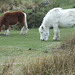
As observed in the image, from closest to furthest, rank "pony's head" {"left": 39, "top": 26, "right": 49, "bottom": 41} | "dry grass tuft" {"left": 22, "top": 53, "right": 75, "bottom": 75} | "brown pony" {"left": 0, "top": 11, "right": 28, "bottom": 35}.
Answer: "dry grass tuft" {"left": 22, "top": 53, "right": 75, "bottom": 75}
"pony's head" {"left": 39, "top": 26, "right": 49, "bottom": 41}
"brown pony" {"left": 0, "top": 11, "right": 28, "bottom": 35}

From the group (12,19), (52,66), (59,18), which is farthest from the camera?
(12,19)

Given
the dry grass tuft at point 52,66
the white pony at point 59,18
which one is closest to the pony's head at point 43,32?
the white pony at point 59,18

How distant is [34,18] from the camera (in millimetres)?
29328

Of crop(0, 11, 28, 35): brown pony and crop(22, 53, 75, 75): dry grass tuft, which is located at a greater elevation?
crop(22, 53, 75, 75): dry grass tuft

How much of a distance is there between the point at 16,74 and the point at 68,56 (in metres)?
1.94

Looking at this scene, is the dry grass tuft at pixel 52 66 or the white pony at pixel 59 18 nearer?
the dry grass tuft at pixel 52 66

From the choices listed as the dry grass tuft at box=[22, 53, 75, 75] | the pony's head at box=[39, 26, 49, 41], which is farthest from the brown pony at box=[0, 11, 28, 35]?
the dry grass tuft at box=[22, 53, 75, 75]

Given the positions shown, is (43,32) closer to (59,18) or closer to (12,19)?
(59,18)

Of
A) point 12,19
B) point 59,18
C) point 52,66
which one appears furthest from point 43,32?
point 52,66

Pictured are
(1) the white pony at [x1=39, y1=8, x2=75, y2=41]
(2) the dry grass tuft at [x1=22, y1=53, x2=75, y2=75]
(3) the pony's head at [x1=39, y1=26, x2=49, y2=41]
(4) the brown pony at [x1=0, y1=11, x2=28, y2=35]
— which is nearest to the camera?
(2) the dry grass tuft at [x1=22, y1=53, x2=75, y2=75]

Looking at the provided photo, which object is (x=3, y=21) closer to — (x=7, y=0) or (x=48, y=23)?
(x=48, y=23)

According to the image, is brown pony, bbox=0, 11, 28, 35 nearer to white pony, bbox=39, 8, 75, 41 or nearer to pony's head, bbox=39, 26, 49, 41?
pony's head, bbox=39, 26, 49, 41

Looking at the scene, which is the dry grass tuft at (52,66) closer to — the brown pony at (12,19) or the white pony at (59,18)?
the white pony at (59,18)

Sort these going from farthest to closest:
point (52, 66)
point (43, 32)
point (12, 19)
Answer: point (12, 19) → point (43, 32) → point (52, 66)
